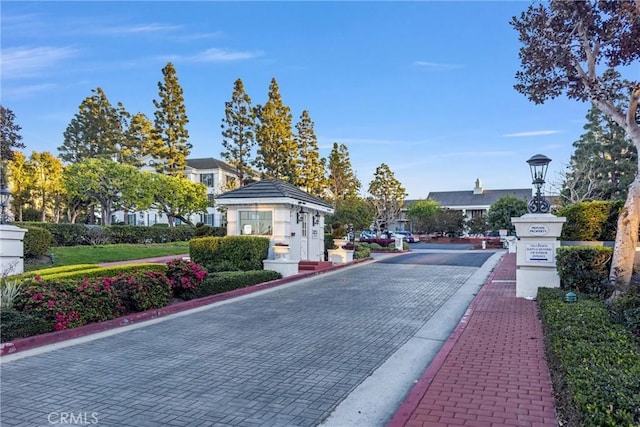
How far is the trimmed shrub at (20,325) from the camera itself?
22.6 ft

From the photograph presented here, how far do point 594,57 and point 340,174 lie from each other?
37529 mm

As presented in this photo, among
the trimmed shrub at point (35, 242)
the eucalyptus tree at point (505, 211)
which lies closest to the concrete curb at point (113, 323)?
the trimmed shrub at point (35, 242)

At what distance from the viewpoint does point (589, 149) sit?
109ft

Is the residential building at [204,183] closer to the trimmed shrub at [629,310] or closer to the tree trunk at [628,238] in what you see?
the tree trunk at [628,238]

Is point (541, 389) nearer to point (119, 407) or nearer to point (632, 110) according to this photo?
point (119, 407)

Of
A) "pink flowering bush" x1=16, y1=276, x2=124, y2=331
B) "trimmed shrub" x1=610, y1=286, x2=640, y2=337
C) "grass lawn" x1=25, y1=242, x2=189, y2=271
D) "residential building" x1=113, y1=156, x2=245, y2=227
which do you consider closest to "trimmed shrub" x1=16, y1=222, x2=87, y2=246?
"grass lawn" x1=25, y1=242, x2=189, y2=271

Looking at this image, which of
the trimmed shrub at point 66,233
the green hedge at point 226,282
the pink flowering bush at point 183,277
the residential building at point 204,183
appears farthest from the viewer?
Answer: the residential building at point 204,183

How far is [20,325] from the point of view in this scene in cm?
704

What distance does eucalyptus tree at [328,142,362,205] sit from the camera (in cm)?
4659

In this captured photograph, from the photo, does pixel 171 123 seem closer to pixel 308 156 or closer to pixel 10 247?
pixel 308 156

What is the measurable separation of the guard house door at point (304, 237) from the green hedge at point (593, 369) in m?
13.3

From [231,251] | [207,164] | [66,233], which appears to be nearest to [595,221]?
[231,251]

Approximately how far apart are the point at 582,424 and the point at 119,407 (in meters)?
4.26

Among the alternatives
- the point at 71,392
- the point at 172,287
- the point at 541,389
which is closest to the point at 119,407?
the point at 71,392
